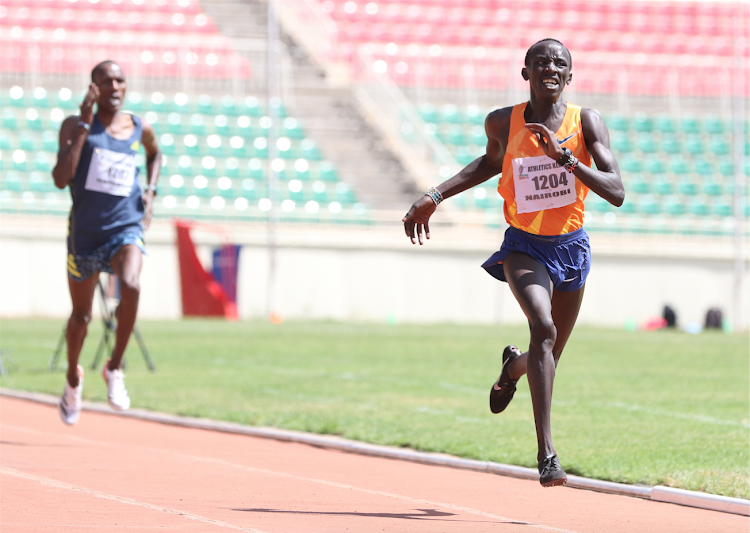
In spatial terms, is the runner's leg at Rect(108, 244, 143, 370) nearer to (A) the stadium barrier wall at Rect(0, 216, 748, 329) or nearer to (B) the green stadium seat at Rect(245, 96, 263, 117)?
(A) the stadium barrier wall at Rect(0, 216, 748, 329)

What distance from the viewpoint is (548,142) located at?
561 cm

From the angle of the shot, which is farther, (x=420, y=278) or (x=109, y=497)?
(x=420, y=278)

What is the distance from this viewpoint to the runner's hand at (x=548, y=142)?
18.4 feet

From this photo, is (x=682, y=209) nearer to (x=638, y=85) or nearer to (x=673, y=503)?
(x=638, y=85)

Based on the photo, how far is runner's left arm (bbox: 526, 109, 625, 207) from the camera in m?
5.62

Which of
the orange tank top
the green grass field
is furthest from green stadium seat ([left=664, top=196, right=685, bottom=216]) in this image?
the orange tank top

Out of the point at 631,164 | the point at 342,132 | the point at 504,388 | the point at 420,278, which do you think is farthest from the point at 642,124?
the point at 504,388

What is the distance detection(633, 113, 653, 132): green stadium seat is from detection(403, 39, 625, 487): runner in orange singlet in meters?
25.1

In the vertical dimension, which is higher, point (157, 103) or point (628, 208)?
point (157, 103)

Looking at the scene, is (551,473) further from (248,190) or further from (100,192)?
(248,190)

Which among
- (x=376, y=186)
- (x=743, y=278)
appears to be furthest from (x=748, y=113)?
(x=376, y=186)

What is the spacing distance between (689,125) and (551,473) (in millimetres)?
26953

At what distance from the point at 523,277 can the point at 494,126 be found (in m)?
0.85

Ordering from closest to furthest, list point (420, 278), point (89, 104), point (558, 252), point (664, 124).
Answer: point (558, 252), point (89, 104), point (420, 278), point (664, 124)
